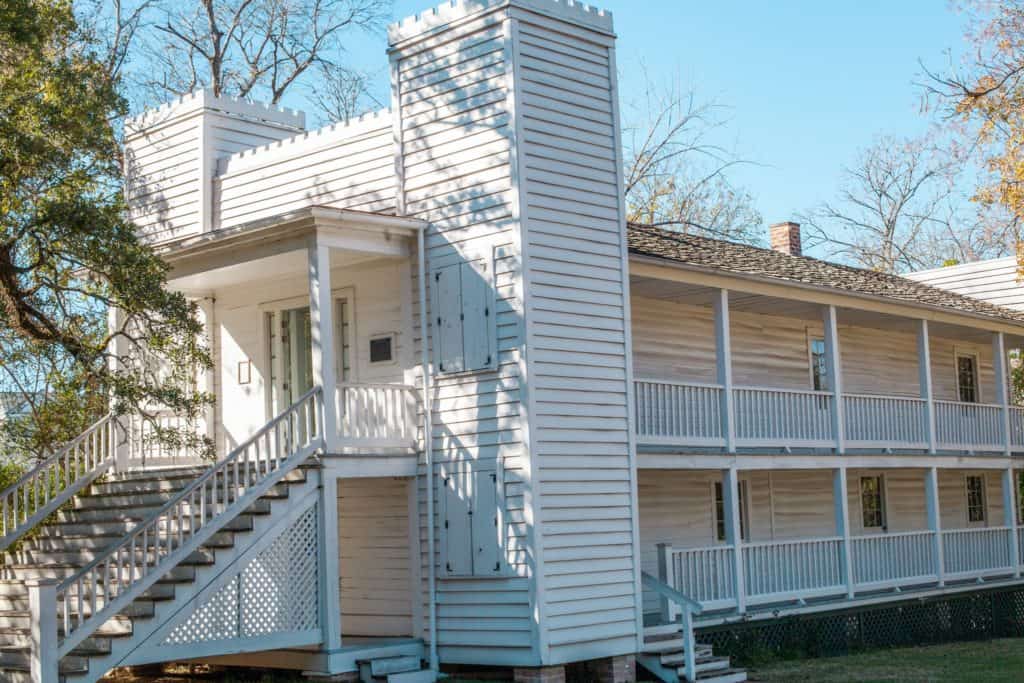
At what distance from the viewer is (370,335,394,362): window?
60.6ft

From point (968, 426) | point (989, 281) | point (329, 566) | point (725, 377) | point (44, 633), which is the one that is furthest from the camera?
point (989, 281)

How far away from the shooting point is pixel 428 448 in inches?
685

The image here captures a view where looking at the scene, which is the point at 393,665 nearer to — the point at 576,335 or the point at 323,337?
the point at 323,337

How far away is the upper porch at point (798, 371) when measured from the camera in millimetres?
19953

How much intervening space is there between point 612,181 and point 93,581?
828 centimetres

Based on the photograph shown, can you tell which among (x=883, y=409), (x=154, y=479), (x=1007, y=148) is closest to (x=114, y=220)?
(x=154, y=479)

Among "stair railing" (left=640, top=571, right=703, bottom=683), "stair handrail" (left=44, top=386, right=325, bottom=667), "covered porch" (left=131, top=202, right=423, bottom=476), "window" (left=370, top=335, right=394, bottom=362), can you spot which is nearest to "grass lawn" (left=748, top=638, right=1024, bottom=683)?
"stair railing" (left=640, top=571, right=703, bottom=683)

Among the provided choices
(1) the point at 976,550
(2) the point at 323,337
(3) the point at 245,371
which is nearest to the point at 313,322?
(2) the point at 323,337

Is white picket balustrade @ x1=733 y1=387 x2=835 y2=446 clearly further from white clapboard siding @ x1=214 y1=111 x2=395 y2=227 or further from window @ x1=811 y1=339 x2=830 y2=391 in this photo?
white clapboard siding @ x1=214 y1=111 x2=395 y2=227

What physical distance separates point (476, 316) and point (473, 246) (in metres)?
0.89

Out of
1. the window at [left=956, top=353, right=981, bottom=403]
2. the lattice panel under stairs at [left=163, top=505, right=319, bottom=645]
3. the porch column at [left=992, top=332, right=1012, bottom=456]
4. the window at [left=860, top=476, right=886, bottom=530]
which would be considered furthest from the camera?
the window at [left=956, top=353, right=981, bottom=403]

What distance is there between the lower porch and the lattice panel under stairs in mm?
4823

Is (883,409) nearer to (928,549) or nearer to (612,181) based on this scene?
(928,549)

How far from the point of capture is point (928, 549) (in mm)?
23984
